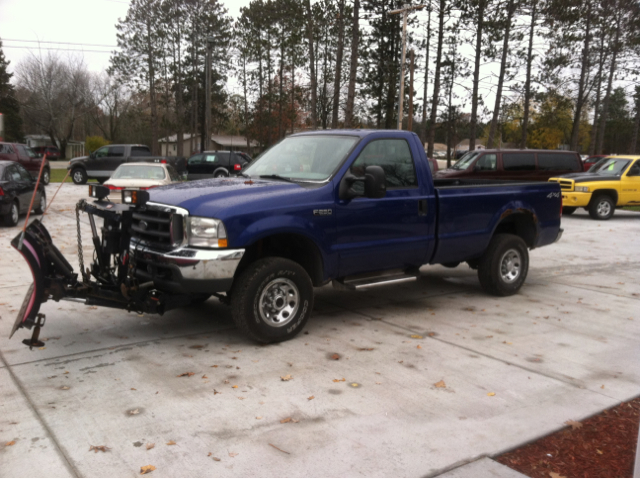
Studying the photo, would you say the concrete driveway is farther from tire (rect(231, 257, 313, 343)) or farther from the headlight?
the headlight

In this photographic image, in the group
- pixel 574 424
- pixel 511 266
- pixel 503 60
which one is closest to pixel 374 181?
pixel 574 424

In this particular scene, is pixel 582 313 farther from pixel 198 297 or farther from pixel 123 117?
pixel 123 117

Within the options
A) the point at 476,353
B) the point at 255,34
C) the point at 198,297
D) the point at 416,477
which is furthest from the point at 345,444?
the point at 255,34

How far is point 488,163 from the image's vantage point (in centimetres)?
1955

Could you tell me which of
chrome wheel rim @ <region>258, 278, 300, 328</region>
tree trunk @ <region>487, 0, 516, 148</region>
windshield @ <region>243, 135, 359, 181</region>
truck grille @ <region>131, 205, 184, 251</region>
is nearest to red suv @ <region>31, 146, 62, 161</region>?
truck grille @ <region>131, 205, 184, 251</region>

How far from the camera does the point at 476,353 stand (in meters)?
5.79

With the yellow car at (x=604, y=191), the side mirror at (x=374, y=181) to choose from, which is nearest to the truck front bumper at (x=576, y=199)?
the yellow car at (x=604, y=191)

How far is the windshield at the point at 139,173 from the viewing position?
15.1 metres

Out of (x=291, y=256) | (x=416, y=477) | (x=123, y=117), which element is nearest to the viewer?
(x=416, y=477)

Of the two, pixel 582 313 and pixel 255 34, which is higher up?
pixel 255 34

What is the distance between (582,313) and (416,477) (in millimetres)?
4802

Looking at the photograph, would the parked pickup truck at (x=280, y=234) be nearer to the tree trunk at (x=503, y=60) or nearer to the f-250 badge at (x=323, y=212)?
the f-250 badge at (x=323, y=212)

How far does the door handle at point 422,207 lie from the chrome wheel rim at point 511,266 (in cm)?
177

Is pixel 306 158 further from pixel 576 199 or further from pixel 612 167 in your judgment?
pixel 612 167
